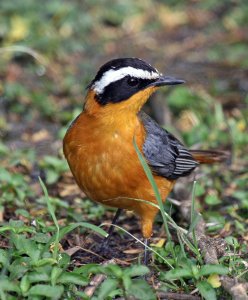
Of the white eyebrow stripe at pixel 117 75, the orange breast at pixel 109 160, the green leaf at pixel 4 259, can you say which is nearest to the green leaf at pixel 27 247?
the green leaf at pixel 4 259

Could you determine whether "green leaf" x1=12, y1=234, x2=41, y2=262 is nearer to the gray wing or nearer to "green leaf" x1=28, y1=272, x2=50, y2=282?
"green leaf" x1=28, y1=272, x2=50, y2=282

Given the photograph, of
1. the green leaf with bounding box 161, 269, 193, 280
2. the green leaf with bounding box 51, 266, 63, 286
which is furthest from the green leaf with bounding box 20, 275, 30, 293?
the green leaf with bounding box 161, 269, 193, 280

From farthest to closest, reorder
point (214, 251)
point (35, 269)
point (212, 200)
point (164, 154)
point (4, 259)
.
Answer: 1. point (212, 200)
2. point (164, 154)
3. point (214, 251)
4. point (4, 259)
5. point (35, 269)

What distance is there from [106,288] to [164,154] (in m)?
2.22

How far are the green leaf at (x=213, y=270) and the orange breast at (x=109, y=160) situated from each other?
1.19 meters

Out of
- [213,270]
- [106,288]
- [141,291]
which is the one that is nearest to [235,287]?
[213,270]

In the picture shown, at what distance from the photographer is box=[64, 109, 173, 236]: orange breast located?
5820mm

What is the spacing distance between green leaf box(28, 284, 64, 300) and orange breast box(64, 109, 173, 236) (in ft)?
4.61

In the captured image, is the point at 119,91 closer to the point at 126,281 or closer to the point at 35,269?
the point at 35,269

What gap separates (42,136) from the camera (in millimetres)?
8953

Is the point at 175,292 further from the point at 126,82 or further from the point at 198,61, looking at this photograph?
the point at 198,61

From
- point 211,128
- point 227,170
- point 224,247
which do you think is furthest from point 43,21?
point 224,247

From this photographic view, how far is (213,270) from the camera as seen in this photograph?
4871 mm

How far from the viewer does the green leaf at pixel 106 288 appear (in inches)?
178
